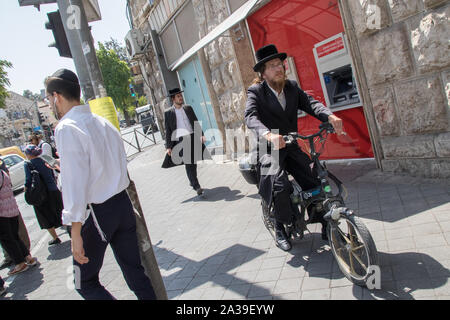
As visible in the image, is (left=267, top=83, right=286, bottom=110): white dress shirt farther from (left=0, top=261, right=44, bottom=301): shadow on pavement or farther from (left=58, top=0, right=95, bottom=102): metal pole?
(left=0, top=261, right=44, bottom=301): shadow on pavement

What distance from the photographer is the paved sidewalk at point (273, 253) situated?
2.88 m

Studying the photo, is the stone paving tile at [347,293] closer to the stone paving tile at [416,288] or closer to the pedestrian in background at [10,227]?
the stone paving tile at [416,288]

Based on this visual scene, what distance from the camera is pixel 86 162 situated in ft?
7.63

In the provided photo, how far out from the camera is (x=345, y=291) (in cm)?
281

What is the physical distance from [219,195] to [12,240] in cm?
330

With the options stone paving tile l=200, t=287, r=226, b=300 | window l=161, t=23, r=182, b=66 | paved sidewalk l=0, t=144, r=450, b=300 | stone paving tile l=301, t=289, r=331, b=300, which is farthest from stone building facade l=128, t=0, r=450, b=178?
window l=161, t=23, r=182, b=66

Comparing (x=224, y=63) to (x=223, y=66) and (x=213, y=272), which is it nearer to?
(x=223, y=66)

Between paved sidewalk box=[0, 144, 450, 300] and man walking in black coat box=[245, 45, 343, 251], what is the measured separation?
53cm

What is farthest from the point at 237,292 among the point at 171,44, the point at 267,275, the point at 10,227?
the point at 171,44

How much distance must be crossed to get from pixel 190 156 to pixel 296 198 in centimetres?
370

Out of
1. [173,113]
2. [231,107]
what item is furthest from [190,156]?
[231,107]

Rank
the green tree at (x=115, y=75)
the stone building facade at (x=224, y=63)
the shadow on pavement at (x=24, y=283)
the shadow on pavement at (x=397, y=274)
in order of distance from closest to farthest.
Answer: the shadow on pavement at (x=397, y=274), the shadow on pavement at (x=24, y=283), the stone building facade at (x=224, y=63), the green tree at (x=115, y=75)

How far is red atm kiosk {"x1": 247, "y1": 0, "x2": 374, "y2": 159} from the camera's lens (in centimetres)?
575

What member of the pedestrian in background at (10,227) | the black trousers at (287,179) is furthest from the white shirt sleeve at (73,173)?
the pedestrian in background at (10,227)
